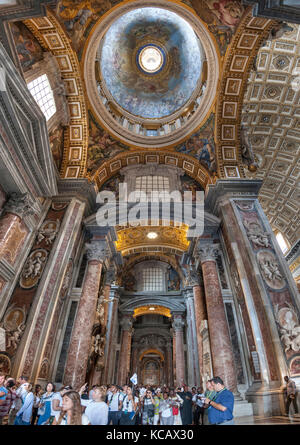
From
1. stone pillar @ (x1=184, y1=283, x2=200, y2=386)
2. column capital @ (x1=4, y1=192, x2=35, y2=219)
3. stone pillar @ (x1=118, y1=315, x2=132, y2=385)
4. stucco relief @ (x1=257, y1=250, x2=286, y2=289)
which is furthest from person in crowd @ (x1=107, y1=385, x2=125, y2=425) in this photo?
stone pillar @ (x1=118, y1=315, x2=132, y2=385)

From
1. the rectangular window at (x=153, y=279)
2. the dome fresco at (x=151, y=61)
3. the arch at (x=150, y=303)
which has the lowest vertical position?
the arch at (x=150, y=303)

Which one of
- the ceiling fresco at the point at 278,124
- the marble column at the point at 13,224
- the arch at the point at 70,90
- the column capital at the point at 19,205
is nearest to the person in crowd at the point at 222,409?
the marble column at the point at 13,224

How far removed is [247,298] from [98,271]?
20.5ft

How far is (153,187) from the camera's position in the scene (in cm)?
1421

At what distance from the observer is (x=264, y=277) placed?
881 centimetres

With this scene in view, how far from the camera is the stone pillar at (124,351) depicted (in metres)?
16.9

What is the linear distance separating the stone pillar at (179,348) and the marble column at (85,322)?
9798 millimetres

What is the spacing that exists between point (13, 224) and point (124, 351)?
13.6 metres

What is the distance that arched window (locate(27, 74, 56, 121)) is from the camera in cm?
987

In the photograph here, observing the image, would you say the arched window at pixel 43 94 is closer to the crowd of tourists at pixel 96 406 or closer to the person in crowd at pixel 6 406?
the crowd of tourists at pixel 96 406

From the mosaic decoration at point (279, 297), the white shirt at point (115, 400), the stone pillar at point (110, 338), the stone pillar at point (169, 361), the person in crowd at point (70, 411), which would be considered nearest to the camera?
the person in crowd at point (70, 411)

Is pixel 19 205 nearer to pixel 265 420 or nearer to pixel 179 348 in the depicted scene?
pixel 265 420

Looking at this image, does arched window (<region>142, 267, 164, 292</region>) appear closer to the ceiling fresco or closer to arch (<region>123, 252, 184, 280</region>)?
arch (<region>123, 252, 184, 280</region>)
